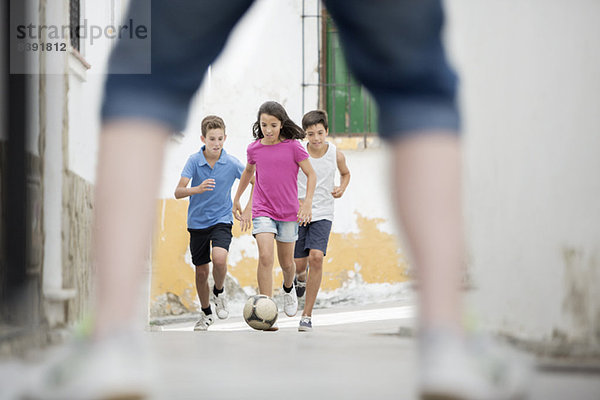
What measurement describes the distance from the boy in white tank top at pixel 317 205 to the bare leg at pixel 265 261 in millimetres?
269

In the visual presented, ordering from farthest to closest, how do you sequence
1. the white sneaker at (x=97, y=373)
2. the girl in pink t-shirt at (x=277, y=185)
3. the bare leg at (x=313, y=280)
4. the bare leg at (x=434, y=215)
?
the girl in pink t-shirt at (x=277, y=185), the bare leg at (x=313, y=280), the bare leg at (x=434, y=215), the white sneaker at (x=97, y=373)

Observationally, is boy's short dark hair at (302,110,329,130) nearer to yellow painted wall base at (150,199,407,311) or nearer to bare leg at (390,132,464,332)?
yellow painted wall base at (150,199,407,311)

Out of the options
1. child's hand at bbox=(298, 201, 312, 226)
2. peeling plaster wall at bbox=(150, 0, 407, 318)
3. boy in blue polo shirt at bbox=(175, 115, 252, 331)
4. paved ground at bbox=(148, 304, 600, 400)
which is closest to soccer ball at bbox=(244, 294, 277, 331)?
child's hand at bbox=(298, 201, 312, 226)

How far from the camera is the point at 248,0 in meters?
1.34

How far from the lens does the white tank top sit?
612 cm

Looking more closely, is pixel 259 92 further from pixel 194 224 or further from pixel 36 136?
pixel 36 136

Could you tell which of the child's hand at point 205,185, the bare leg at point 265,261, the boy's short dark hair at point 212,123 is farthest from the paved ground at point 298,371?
the boy's short dark hair at point 212,123

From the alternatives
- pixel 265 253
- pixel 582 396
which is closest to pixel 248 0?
pixel 582 396

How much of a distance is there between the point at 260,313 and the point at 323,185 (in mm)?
1555

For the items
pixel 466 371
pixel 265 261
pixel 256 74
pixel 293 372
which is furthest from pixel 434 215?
pixel 256 74

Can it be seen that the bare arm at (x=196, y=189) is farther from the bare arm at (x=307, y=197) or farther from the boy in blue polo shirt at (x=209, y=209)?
the bare arm at (x=307, y=197)

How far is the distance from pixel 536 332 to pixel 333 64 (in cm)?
718

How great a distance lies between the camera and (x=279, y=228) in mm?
5898

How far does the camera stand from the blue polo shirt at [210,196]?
6301mm
